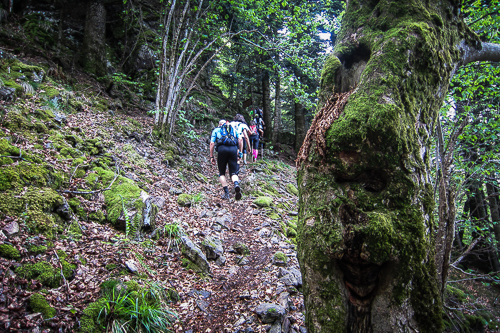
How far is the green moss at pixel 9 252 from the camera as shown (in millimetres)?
2424

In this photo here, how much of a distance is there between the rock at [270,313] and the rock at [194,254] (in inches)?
45.7

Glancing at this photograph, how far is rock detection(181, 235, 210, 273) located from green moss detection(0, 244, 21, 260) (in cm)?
213

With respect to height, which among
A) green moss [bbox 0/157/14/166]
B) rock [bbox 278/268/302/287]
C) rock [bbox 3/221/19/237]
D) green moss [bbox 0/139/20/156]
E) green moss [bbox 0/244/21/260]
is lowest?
rock [bbox 278/268/302/287]

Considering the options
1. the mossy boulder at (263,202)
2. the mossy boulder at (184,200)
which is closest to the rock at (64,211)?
the mossy boulder at (184,200)

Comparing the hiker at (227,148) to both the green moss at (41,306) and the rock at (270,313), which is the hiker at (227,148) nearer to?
the rock at (270,313)

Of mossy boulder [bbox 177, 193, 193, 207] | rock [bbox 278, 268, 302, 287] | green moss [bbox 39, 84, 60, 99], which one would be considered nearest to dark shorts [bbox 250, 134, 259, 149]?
mossy boulder [bbox 177, 193, 193, 207]

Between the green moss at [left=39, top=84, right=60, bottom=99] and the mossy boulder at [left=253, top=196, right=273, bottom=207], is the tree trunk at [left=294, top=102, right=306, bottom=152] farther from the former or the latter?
the green moss at [left=39, top=84, right=60, bottom=99]

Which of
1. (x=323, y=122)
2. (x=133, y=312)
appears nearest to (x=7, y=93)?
(x=133, y=312)

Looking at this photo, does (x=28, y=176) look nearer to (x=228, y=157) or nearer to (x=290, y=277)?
(x=290, y=277)

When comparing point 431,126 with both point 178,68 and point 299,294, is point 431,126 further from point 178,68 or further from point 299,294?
point 178,68

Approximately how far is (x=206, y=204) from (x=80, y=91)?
5.60m

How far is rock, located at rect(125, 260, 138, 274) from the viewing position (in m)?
3.18

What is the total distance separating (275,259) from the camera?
14.6ft

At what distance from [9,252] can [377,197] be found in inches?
140
